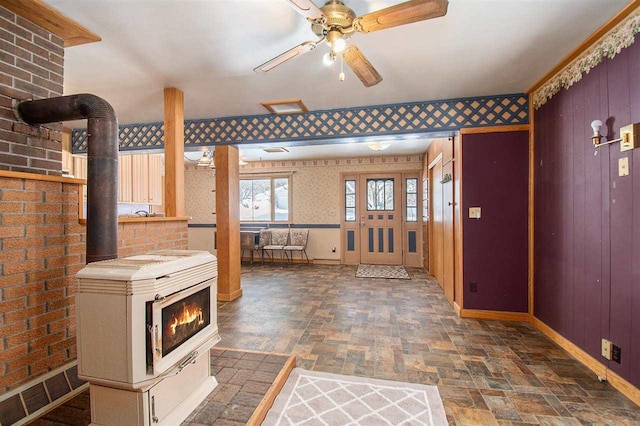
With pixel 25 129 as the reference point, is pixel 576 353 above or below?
below

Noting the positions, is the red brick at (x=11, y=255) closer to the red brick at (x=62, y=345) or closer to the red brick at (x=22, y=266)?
the red brick at (x=22, y=266)

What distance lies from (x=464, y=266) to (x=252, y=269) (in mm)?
4226

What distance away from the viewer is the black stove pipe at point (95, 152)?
167cm

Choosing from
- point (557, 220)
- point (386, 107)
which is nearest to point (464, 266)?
point (557, 220)

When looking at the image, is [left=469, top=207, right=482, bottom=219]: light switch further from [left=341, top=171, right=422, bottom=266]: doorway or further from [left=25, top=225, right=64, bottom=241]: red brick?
[left=25, top=225, right=64, bottom=241]: red brick

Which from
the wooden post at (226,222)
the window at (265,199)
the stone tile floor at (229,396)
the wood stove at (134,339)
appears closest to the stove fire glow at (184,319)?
the wood stove at (134,339)

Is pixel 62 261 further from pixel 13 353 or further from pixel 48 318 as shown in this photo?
pixel 13 353

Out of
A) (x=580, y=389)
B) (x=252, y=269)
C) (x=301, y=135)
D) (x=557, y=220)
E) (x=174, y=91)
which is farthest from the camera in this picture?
(x=252, y=269)

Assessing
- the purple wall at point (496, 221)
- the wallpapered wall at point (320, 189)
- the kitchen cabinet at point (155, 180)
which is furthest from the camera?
the wallpapered wall at point (320, 189)

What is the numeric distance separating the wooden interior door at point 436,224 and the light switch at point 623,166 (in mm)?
2484

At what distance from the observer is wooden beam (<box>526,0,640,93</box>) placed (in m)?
1.83

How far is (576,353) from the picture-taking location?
2.39 m

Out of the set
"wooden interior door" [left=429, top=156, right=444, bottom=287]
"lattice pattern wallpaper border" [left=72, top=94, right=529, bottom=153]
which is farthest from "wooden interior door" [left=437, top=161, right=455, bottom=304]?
"lattice pattern wallpaper border" [left=72, top=94, right=529, bottom=153]

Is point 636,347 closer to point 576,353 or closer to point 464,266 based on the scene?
point 576,353
